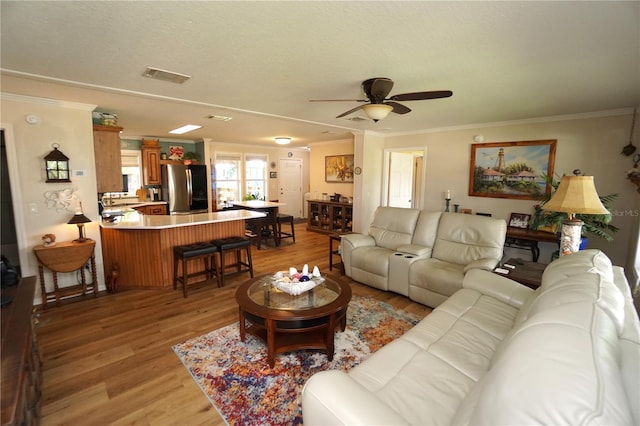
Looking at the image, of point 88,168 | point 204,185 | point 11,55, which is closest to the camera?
point 11,55

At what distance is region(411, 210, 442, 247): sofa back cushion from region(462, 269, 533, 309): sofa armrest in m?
1.16

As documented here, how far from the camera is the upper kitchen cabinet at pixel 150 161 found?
21.8 feet

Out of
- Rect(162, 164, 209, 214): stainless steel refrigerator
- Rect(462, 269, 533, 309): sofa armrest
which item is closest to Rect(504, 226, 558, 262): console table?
Rect(462, 269, 533, 309): sofa armrest

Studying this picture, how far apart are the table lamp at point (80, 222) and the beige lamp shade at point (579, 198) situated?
15.9 feet

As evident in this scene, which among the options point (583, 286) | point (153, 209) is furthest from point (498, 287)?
point (153, 209)

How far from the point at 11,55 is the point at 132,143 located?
5005mm

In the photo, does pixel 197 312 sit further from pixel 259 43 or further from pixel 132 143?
pixel 132 143

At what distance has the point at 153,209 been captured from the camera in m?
6.64

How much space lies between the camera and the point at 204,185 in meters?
7.18

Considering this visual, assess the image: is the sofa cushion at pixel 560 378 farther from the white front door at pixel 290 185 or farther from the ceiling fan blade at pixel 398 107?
the white front door at pixel 290 185

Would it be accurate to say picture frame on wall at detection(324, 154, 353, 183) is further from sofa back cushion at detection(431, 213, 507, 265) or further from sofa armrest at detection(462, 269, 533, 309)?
sofa armrest at detection(462, 269, 533, 309)

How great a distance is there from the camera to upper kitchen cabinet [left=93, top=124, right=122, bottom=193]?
153 inches

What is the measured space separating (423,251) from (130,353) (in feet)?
10.7

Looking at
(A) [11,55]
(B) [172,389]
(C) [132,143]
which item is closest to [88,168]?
(A) [11,55]
